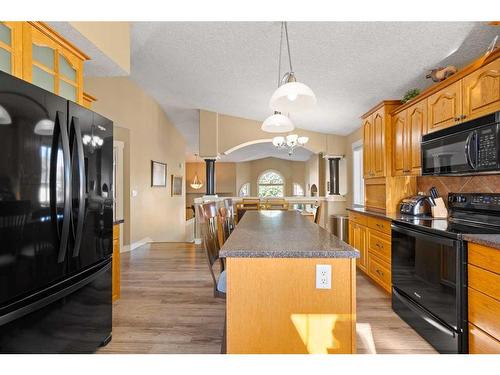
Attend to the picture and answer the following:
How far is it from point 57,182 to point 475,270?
7.85 feet

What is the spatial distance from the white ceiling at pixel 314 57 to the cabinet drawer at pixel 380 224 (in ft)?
5.44

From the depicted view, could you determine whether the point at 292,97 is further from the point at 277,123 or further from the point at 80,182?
the point at 80,182

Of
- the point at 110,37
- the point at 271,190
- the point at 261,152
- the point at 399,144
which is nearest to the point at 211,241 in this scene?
the point at 110,37

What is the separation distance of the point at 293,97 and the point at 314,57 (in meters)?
1.63

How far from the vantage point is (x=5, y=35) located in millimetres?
1661

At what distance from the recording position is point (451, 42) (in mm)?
2531

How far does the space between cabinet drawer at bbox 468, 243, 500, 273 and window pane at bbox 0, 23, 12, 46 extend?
297 centimetres

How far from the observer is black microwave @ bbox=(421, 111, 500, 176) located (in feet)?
6.64

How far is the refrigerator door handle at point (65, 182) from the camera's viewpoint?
4.79 ft

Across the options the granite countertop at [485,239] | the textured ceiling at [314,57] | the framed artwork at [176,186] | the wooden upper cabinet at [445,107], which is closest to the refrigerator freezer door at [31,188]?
the textured ceiling at [314,57]

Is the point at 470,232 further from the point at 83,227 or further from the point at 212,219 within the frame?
the point at 83,227

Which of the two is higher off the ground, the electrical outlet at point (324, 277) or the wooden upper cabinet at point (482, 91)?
the wooden upper cabinet at point (482, 91)

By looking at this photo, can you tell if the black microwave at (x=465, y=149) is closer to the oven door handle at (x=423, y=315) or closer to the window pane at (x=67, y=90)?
the oven door handle at (x=423, y=315)

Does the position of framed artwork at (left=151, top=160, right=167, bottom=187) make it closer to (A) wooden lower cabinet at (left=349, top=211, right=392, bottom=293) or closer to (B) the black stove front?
(A) wooden lower cabinet at (left=349, top=211, right=392, bottom=293)
